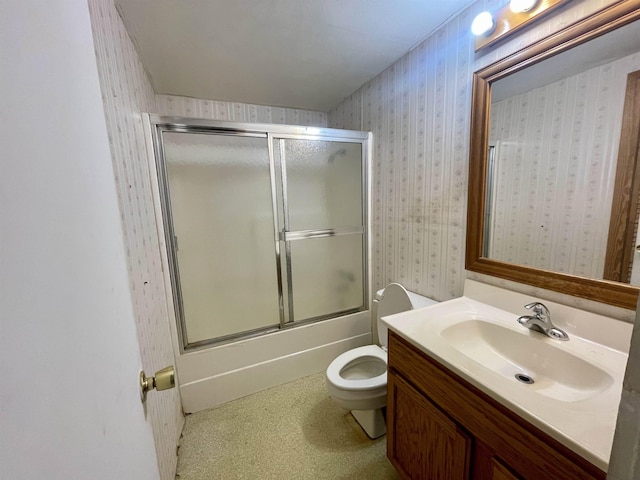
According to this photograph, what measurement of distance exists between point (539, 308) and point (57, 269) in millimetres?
1395

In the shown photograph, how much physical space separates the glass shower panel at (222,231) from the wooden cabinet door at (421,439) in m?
1.12

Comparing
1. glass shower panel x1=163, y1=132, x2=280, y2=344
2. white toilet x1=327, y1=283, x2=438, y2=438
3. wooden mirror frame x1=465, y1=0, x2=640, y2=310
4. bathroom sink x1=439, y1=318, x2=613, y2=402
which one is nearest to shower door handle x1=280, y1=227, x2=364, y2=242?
glass shower panel x1=163, y1=132, x2=280, y2=344

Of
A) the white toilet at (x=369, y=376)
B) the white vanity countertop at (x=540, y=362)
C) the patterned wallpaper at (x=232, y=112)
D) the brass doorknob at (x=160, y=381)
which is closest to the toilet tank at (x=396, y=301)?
the white toilet at (x=369, y=376)

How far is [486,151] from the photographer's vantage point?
4.04 ft

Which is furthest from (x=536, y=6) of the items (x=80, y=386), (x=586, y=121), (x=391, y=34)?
(x=80, y=386)

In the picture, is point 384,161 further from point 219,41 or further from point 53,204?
point 53,204

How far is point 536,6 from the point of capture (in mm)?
999

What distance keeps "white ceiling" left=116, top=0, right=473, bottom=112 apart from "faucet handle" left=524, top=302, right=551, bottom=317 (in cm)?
139

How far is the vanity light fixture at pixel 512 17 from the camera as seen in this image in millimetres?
984

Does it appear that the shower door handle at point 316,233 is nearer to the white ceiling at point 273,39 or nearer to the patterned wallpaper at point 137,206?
the patterned wallpaper at point 137,206

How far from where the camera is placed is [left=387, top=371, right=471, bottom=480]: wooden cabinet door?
856mm

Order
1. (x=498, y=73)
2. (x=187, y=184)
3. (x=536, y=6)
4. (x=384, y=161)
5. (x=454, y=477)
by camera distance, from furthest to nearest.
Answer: (x=384, y=161) → (x=187, y=184) → (x=498, y=73) → (x=536, y=6) → (x=454, y=477)

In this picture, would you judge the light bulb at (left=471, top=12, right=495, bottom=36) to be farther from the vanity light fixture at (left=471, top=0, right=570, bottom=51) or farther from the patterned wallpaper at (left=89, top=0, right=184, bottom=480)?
the patterned wallpaper at (left=89, top=0, right=184, bottom=480)

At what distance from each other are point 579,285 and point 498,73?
3.11 ft
